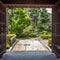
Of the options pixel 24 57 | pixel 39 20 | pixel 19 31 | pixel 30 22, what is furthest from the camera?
pixel 39 20

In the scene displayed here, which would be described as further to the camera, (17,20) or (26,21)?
(26,21)

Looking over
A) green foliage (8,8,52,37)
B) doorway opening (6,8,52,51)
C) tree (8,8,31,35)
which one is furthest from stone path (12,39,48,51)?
tree (8,8,31,35)

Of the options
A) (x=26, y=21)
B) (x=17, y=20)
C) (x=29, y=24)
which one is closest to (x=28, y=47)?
(x=17, y=20)

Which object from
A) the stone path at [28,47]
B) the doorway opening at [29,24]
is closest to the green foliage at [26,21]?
the doorway opening at [29,24]

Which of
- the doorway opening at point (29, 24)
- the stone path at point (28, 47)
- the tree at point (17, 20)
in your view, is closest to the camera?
the stone path at point (28, 47)

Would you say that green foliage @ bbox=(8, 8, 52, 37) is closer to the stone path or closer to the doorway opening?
the doorway opening

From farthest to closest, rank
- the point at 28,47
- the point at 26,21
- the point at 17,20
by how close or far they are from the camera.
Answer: the point at 26,21
the point at 17,20
the point at 28,47

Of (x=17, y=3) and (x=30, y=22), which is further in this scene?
(x=30, y=22)

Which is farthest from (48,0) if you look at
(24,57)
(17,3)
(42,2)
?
(24,57)

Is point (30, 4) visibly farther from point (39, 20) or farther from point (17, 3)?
point (39, 20)

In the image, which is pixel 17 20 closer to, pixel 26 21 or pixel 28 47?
pixel 26 21

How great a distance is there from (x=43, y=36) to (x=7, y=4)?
10.3 m

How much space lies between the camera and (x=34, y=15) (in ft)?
74.3

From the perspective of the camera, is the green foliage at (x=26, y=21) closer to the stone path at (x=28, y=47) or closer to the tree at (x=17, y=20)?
the tree at (x=17, y=20)
